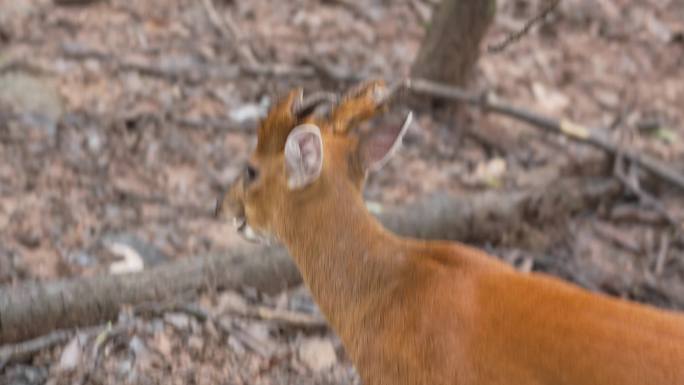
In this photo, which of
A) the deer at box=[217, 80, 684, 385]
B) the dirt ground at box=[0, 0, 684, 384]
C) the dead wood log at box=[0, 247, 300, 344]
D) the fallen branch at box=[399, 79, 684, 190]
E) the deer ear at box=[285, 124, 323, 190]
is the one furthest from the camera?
the fallen branch at box=[399, 79, 684, 190]

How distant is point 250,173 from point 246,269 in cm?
111

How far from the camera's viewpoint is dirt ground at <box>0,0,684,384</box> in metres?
4.53

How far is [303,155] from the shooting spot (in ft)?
11.4

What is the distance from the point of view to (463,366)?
10.9 feet

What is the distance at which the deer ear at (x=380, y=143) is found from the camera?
141 inches

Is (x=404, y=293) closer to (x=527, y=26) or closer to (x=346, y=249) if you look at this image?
(x=346, y=249)

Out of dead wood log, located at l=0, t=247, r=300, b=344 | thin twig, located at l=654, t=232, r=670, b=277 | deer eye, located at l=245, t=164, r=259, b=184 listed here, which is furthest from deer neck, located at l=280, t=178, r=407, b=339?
thin twig, located at l=654, t=232, r=670, b=277

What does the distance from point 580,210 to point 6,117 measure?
4112 mm

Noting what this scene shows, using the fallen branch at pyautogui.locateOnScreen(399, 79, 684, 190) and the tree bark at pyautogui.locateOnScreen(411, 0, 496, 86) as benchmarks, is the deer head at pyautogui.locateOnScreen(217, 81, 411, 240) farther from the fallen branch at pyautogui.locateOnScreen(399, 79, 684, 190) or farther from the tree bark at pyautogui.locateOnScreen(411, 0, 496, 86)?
the tree bark at pyautogui.locateOnScreen(411, 0, 496, 86)

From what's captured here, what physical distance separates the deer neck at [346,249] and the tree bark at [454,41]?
3332mm

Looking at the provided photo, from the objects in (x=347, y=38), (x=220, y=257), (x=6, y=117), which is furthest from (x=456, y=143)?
(x=6, y=117)

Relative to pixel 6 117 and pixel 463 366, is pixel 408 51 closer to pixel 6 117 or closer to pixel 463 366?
pixel 6 117

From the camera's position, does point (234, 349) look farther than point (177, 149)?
No

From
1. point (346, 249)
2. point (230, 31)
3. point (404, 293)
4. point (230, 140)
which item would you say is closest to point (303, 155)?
point (346, 249)
